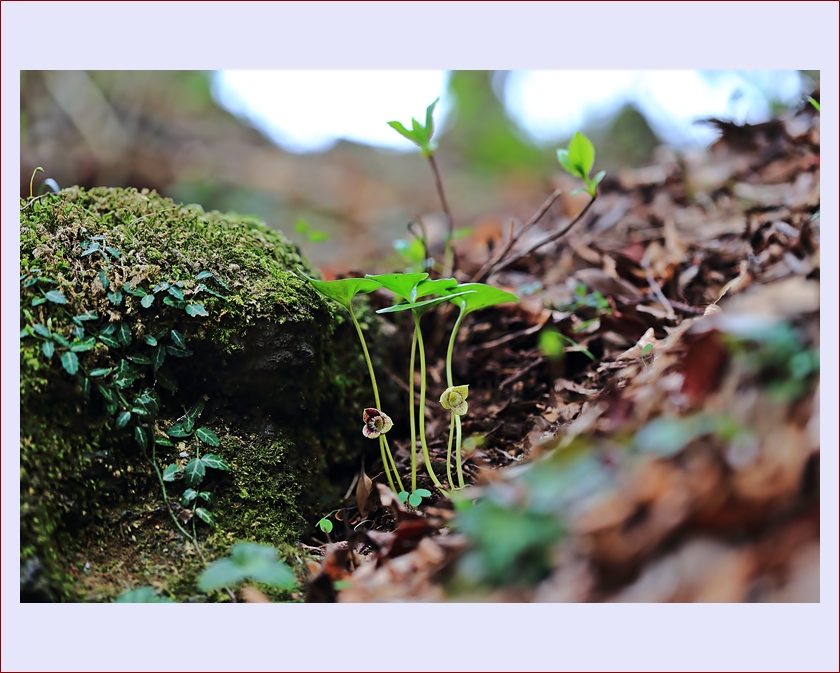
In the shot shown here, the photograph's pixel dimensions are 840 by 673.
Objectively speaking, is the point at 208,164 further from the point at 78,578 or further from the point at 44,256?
the point at 78,578

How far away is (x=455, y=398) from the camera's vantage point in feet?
5.92

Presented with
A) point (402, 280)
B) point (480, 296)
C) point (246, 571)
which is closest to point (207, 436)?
point (246, 571)

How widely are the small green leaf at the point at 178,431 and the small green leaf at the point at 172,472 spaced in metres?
0.10

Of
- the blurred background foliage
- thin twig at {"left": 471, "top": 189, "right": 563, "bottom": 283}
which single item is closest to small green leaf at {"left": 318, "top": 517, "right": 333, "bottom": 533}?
thin twig at {"left": 471, "top": 189, "right": 563, "bottom": 283}

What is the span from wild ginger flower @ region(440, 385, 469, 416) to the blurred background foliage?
235cm

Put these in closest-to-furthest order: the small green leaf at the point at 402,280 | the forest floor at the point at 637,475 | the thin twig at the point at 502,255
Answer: the forest floor at the point at 637,475 < the small green leaf at the point at 402,280 < the thin twig at the point at 502,255

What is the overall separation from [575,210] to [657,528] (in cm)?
304

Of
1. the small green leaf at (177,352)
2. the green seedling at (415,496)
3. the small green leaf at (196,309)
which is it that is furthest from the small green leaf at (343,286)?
the green seedling at (415,496)

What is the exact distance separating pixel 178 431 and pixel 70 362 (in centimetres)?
38

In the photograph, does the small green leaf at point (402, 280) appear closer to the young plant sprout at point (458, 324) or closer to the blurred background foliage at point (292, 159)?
the young plant sprout at point (458, 324)

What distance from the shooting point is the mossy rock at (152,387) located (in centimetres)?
158

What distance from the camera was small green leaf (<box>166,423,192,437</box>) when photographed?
177cm

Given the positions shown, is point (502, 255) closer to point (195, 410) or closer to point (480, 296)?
point (480, 296)

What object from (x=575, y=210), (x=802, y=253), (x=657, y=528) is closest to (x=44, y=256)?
(x=657, y=528)
